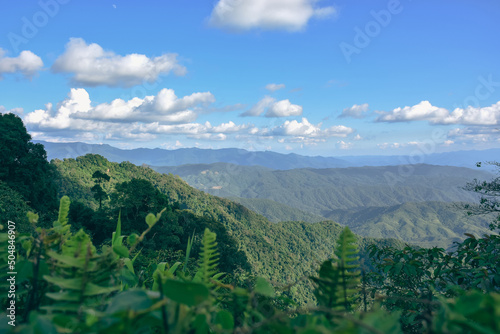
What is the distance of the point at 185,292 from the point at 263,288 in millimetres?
354

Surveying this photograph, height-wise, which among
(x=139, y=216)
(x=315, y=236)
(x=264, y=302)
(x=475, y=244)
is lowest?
(x=315, y=236)

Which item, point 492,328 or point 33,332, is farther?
point 33,332

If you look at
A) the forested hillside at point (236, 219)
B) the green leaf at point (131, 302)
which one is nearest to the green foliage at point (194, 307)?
the green leaf at point (131, 302)

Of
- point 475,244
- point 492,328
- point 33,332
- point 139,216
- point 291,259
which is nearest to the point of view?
point 492,328

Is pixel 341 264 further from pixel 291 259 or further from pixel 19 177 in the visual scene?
pixel 291 259

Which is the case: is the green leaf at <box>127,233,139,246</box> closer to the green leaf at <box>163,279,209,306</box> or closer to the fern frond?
the fern frond

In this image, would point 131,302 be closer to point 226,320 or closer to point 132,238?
point 226,320

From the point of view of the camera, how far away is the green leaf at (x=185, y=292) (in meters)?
0.62

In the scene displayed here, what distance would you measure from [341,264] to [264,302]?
12.9 inches

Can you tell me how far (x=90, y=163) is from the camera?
87.8 meters

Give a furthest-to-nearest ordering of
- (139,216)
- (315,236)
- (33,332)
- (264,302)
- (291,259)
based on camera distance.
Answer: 1. (315,236)
2. (291,259)
3. (139,216)
4. (264,302)
5. (33,332)

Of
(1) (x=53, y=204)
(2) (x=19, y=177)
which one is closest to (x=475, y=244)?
(2) (x=19, y=177)

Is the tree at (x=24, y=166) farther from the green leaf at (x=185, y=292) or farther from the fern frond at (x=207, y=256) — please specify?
the green leaf at (x=185, y=292)

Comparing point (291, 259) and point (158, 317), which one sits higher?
point (158, 317)
